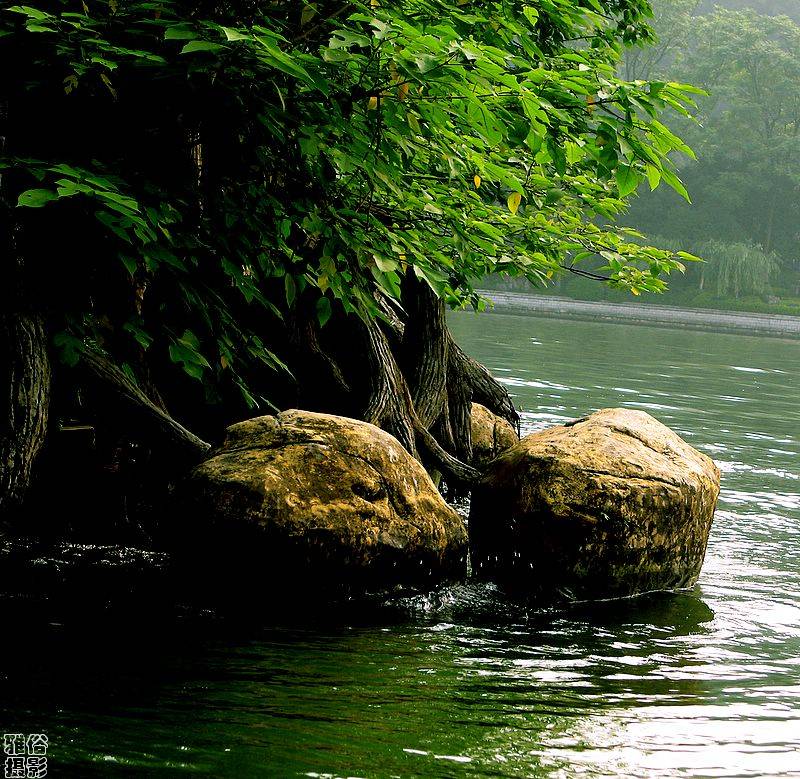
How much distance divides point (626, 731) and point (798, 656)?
200 cm

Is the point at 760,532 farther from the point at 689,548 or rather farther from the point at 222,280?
the point at 222,280

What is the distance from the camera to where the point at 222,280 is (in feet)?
23.0

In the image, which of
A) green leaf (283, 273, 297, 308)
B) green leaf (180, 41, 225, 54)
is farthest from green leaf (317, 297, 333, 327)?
green leaf (180, 41, 225, 54)

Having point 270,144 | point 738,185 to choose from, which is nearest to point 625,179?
point 270,144

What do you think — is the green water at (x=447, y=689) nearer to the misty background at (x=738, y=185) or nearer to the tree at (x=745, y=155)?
the misty background at (x=738, y=185)

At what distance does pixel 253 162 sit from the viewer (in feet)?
21.6

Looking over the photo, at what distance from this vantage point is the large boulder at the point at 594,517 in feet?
21.8

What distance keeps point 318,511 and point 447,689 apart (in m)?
1.70

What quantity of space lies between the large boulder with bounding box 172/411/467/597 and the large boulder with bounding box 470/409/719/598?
1.35 ft

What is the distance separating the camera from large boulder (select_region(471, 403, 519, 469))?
36.2 feet

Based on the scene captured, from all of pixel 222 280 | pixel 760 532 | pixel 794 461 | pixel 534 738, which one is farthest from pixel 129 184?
pixel 794 461

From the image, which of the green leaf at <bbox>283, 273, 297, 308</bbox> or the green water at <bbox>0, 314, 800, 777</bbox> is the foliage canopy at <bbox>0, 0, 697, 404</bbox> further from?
the green water at <bbox>0, 314, 800, 777</bbox>

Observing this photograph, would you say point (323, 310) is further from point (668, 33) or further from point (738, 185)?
point (668, 33)

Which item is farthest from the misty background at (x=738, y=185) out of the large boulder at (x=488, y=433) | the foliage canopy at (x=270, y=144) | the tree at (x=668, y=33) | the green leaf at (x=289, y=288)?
the green leaf at (x=289, y=288)
